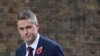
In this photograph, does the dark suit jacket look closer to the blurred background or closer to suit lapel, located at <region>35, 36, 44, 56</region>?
suit lapel, located at <region>35, 36, 44, 56</region>

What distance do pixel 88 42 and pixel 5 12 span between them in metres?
1.90

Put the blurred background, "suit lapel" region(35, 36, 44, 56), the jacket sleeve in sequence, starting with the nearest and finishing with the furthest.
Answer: "suit lapel" region(35, 36, 44, 56) → the jacket sleeve → the blurred background

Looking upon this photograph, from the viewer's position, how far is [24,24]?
4.64 meters

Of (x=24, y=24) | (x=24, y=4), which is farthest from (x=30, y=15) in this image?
(x=24, y=4)

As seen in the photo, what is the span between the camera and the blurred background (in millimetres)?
8883

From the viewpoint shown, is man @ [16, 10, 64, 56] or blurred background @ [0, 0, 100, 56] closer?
man @ [16, 10, 64, 56]

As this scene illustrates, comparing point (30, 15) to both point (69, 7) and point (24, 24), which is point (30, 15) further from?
point (69, 7)

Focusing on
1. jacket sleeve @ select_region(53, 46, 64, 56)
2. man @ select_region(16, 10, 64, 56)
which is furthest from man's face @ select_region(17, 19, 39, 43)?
jacket sleeve @ select_region(53, 46, 64, 56)

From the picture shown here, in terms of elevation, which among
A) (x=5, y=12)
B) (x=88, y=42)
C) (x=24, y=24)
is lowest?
(x=88, y=42)

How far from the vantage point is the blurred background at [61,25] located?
888cm

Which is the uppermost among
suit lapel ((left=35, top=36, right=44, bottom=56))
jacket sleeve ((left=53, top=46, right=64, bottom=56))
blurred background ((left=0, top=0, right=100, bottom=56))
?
suit lapel ((left=35, top=36, right=44, bottom=56))

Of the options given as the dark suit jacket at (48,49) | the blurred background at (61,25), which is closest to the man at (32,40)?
the dark suit jacket at (48,49)

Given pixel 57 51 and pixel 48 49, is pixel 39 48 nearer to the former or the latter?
pixel 48 49

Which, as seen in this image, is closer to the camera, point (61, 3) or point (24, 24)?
point (24, 24)
